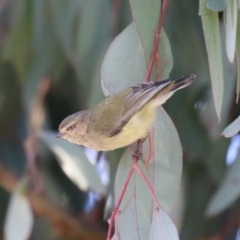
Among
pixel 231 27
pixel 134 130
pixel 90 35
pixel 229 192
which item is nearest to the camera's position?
pixel 231 27

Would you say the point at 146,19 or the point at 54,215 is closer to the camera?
the point at 146,19

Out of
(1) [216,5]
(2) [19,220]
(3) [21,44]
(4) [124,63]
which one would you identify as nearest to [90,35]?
(3) [21,44]

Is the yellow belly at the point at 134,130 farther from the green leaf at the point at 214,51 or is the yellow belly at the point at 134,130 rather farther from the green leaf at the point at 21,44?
the green leaf at the point at 21,44

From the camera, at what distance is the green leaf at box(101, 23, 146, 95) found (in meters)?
1.53

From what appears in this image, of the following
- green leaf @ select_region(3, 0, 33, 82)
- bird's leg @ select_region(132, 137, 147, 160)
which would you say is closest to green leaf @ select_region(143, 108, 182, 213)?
bird's leg @ select_region(132, 137, 147, 160)

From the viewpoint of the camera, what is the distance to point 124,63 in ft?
5.08

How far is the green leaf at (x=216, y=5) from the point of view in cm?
127

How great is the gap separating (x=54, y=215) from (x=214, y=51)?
1.31 metres

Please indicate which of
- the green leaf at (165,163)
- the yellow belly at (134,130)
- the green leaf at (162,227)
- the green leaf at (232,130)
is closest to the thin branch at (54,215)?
the yellow belly at (134,130)

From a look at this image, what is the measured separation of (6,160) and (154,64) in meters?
1.35

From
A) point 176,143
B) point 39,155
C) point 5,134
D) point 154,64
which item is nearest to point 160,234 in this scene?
point 176,143

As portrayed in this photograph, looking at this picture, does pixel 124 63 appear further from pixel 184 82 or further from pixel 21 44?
pixel 21 44

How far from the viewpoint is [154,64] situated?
152 cm

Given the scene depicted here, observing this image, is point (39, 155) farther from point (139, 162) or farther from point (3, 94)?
point (139, 162)
